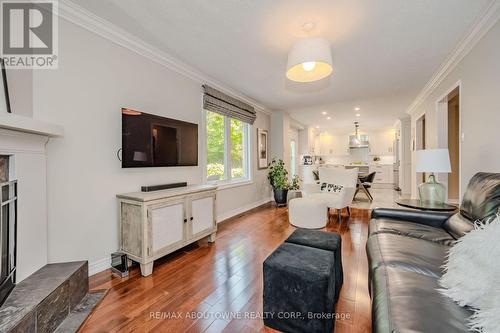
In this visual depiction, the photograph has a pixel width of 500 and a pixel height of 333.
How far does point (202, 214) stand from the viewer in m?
2.79

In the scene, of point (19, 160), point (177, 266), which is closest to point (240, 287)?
point (177, 266)

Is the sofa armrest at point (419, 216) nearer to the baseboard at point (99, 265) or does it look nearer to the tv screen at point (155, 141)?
the tv screen at point (155, 141)

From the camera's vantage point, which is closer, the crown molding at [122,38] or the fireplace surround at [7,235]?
the fireplace surround at [7,235]

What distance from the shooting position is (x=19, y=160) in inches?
59.1

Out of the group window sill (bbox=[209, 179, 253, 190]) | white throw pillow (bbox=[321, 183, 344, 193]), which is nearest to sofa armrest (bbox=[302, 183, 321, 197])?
white throw pillow (bbox=[321, 183, 344, 193])

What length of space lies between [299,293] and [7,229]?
190 centimetres

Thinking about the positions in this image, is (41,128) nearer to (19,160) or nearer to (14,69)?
(19,160)

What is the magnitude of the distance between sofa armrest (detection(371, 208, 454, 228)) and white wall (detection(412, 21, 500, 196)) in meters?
0.67

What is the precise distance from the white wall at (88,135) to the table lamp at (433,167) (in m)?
3.25

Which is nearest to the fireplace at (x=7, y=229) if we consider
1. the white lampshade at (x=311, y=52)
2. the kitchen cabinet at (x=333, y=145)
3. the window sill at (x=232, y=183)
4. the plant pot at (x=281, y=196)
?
the white lampshade at (x=311, y=52)

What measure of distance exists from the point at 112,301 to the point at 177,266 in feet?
2.17

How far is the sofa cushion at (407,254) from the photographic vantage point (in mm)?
1282

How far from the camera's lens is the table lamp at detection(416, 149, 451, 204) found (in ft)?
8.12

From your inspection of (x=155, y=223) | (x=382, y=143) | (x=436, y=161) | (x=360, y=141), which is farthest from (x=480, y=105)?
(x=382, y=143)
